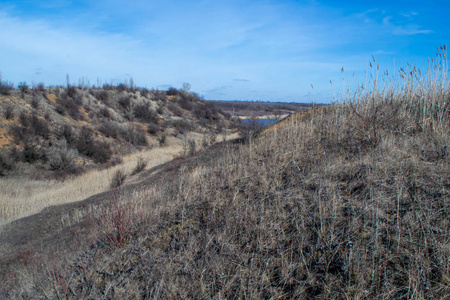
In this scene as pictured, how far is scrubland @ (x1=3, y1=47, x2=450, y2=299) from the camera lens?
228 cm

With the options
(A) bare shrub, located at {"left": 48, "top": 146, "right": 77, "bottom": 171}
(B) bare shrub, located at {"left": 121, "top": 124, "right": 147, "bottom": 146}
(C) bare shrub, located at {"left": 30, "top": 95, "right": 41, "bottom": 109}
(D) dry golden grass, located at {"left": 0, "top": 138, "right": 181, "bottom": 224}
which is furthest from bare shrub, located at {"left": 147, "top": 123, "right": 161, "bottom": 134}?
(D) dry golden grass, located at {"left": 0, "top": 138, "right": 181, "bottom": 224}

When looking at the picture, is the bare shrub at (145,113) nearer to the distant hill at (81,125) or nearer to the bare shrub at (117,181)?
the distant hill at (81,125)

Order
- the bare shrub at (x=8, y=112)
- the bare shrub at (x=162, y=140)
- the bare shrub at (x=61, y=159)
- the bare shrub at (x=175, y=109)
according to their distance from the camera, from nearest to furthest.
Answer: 1. the bare shrub at (x=61, y=159)
2. the bare shrub at (x=8, y=112)
3. the bare shrub at (x=162, y=140)
4. the bare shrub at (x=175, y=109)

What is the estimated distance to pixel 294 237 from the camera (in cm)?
287

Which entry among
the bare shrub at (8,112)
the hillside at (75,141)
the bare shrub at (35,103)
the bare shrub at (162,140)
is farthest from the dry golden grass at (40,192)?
the bare shrub at (162,140)

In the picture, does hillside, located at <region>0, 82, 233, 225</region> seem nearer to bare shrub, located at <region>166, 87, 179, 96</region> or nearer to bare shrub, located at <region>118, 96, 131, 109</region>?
bare shrub, located at <region>118, 96, 131, 109</region>

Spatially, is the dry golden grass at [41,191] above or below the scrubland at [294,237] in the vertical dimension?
below

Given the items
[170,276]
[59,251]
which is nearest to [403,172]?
[170,276]

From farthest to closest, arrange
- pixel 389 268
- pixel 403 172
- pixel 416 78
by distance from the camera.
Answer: pixel 416 78 → pixel 403 172 → pixel 389 268

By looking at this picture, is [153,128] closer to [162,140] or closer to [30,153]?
[162,140]

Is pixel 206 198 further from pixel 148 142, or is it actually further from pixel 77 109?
pixel 77 109

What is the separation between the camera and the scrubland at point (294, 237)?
7.48 ft

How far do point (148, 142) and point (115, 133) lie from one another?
3.18 meters

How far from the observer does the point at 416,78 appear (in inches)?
240
